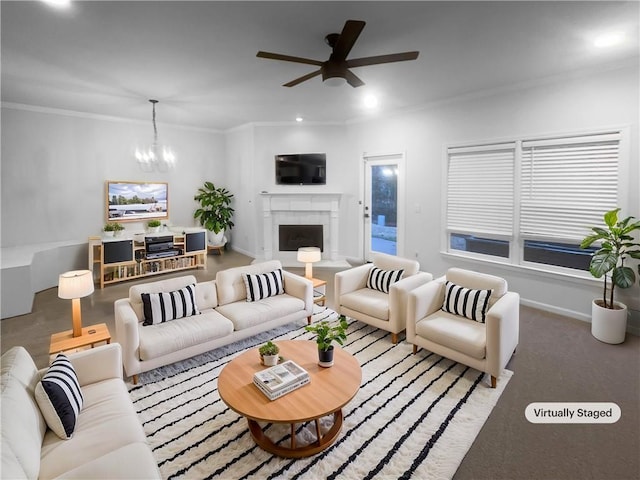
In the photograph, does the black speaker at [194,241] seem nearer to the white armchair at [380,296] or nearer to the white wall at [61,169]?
the white wall at [61,169]

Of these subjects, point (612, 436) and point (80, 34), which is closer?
point (612, 436)

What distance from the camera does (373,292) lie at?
4.04 meters

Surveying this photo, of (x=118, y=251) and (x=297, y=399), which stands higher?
(x=118, y=251)

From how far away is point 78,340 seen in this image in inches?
114

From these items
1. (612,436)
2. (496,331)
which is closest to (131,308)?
(496,331)

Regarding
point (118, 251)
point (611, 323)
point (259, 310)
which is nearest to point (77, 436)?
point (259, 310)

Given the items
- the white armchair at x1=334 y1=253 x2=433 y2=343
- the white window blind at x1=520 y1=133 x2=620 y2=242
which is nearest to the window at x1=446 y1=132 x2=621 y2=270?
the white window blind at x1=520 y1=133 x2=620 y2=242

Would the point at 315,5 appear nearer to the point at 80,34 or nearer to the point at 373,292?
the point at 80,34

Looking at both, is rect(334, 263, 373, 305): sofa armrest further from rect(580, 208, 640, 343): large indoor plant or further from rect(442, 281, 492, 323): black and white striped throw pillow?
rect(580, 208, 640, 343): large indoor plant

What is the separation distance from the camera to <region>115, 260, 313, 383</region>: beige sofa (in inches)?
111

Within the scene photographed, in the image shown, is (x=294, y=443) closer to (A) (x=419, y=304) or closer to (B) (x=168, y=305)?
(A) (x=419, y=304)

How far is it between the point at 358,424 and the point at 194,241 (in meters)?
5.25

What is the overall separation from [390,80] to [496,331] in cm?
326

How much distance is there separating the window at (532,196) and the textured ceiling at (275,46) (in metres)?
0.90
